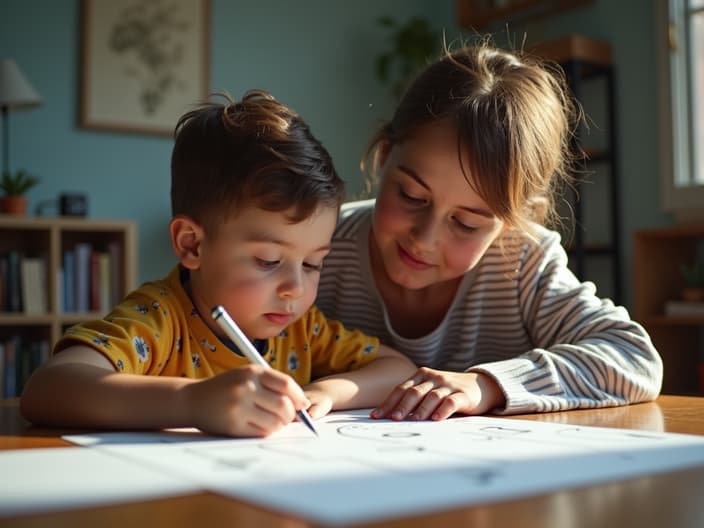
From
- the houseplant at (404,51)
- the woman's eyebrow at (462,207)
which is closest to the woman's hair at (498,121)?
the woman's eyebrow at (462,207)

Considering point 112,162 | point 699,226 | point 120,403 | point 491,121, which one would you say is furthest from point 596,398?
point 112,162

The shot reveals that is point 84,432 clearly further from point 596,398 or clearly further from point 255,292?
point 596,398

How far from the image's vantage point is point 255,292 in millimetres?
940

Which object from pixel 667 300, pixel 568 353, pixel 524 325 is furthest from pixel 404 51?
pixel 568 353

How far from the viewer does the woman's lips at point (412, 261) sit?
1179 mm

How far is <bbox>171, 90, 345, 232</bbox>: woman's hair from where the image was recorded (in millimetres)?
965

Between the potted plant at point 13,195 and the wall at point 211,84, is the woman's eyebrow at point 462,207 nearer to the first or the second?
the wall at point 211,84

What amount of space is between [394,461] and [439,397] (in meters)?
0.30

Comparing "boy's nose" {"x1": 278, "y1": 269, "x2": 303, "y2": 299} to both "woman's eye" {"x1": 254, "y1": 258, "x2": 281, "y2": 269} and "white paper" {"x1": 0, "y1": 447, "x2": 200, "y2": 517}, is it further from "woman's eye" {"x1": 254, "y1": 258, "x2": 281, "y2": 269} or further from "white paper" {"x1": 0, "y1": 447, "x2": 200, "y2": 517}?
"white paper" {"x1": 0, "y1": 447, "x2": 200, "y2": 517}

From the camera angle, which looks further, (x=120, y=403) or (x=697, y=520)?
(x=120, y=403)

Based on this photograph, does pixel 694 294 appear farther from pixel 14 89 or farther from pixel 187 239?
pixel 14 89

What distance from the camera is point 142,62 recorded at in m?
3.90

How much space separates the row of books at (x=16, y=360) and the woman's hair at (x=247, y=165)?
99.5 inches

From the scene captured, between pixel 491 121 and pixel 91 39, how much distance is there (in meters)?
3.04
